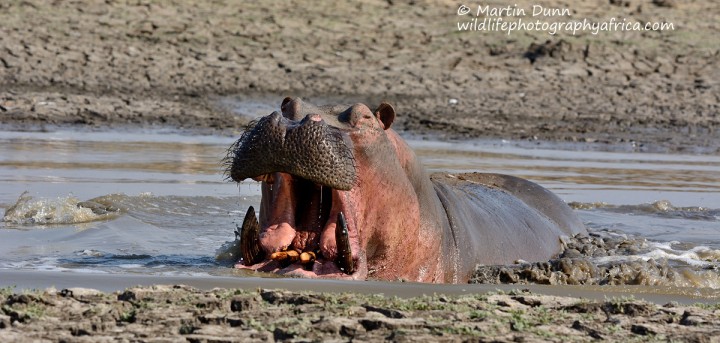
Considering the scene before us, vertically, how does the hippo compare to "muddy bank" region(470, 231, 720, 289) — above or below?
above

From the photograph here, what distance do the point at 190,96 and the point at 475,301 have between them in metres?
11.1

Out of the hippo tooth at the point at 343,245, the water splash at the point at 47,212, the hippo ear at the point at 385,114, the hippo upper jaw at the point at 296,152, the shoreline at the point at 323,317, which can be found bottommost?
the water splash at the point at 47,212

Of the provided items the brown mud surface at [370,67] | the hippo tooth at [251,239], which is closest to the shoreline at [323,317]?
the hippo tooth at [251,239]

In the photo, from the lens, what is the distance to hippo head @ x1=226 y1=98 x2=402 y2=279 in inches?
182

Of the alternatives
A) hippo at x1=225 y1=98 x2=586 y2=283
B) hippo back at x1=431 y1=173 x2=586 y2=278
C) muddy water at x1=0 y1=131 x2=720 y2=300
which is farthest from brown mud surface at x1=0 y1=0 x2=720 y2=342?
hippo at x1=225 y1=98 x2=586 y2=283

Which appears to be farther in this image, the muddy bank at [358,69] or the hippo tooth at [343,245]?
the muddy bank at [358,69]

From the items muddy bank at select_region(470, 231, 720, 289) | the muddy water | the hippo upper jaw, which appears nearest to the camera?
the hippo upper jaw

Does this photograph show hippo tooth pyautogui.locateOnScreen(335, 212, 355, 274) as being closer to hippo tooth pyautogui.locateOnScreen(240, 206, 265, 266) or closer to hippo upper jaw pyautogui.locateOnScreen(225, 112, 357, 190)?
hippo upper jaw pyautogui.locateOnScreen(225, 112, 357, 190)

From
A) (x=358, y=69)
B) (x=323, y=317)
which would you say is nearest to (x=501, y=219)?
(x=323, y=317)

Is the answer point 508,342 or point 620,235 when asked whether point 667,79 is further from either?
point 508,342

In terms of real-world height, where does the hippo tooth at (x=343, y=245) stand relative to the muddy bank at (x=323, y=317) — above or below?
above

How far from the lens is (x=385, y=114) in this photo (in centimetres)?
504

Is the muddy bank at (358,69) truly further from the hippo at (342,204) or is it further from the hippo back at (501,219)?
the hippo at (342,204)

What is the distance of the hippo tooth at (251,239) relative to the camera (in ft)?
15.9
